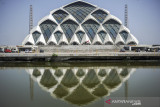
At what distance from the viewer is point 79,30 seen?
49312mm

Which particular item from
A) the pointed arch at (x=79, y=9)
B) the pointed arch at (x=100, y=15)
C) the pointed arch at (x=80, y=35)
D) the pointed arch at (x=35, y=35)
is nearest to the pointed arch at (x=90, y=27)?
the pointed arch at (x=80, y=35)

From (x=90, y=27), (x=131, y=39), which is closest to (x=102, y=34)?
(x=90, y=27)

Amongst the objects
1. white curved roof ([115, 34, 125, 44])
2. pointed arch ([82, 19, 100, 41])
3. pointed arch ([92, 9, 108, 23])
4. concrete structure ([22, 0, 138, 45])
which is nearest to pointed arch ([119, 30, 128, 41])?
concrete structure ([22, 0, 138, 45])

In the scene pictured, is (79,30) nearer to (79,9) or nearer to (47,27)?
(47,27)

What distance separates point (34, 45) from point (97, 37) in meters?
22.1

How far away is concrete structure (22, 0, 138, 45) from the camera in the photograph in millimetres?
48344

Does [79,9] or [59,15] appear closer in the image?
[59,15]

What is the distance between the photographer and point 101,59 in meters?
27.2

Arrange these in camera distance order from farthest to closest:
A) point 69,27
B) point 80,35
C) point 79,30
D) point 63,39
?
point 69,27 → point 80,35 → point 79,30 → point 63,39

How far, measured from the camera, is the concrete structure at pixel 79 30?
48344 millimetres

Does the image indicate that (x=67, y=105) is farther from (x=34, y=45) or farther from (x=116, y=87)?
(x=34, y=45)

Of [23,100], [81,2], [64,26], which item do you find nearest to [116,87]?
[23,100]

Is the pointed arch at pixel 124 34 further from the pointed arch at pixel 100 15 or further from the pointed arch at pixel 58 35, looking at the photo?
the pointed arch at pixel 58 35

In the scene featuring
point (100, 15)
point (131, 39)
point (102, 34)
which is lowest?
point (131, 39)
